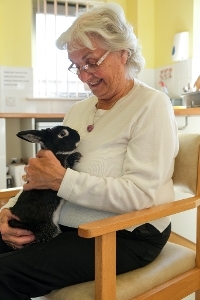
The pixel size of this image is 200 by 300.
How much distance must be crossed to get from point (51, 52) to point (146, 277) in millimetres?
2707

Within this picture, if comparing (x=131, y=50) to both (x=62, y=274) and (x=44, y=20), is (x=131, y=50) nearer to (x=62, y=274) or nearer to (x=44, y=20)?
(x=62, y=274)

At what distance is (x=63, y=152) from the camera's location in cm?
111

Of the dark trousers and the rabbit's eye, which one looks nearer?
the dark trousers

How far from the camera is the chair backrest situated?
115 centimetres

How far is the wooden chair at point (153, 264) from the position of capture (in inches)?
33.4

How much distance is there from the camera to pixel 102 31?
3.51 feet

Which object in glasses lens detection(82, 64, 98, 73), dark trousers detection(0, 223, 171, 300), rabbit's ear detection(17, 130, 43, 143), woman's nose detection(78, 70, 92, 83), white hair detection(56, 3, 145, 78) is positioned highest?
white hair detection(56, 3, 145, 78)

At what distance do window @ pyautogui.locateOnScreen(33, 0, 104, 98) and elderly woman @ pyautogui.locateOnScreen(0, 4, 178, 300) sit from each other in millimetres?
2129

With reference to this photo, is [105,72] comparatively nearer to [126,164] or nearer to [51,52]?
[126,164]

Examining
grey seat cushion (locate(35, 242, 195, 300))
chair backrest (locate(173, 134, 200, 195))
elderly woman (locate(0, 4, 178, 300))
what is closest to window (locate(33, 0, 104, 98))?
elderly woman (locate(0, 4, 178, 300))

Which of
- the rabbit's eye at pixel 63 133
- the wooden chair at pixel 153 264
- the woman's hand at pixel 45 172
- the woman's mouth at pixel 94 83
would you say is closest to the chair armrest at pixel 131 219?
the wooden chair at pixel 153 264

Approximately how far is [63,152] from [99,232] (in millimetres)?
375

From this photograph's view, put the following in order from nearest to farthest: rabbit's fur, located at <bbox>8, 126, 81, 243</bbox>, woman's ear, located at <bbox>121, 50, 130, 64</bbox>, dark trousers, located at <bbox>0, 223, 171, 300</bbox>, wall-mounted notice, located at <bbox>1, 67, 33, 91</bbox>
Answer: dark trousers, located at <bbox>0, 223, 171, 300</bbox> → rabbit's fur, located at <bbox>8, 126, 81, 243</bbox> → woman's ear, located at <bbox>121, 50, 130, 64</bbox> → wall-mounted notice, located at <bbox>1, 67, 33, 91</bbox>

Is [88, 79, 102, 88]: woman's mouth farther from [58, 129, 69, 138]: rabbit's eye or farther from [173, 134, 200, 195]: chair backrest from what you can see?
[173, 134, 200, 195]: chair backrest
